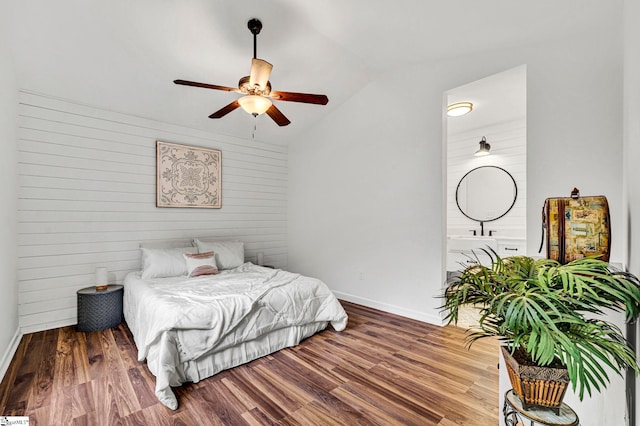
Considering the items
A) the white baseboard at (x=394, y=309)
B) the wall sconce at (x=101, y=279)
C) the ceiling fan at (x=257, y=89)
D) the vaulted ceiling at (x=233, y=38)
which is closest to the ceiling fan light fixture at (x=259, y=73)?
the ceiling fan at (x=257, y=89)

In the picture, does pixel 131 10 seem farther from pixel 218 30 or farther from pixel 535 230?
pixel 535 230

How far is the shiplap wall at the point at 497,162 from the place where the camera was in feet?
14.4

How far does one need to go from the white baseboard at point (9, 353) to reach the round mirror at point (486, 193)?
5.73m

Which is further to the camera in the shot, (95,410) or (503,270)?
(95,410)

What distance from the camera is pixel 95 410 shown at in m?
1.89

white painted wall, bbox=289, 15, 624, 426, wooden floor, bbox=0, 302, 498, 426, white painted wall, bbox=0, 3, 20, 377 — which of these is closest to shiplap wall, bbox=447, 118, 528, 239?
white painted wall, bbox=289, 15, 624, 426

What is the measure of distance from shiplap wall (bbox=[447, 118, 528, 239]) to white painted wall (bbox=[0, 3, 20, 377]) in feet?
18.2

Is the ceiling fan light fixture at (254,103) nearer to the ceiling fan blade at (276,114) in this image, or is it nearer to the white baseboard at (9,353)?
the ceiling fan blade at (276,114)

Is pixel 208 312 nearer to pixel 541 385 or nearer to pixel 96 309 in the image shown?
pixel 96 309

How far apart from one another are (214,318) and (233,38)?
2.56 meters

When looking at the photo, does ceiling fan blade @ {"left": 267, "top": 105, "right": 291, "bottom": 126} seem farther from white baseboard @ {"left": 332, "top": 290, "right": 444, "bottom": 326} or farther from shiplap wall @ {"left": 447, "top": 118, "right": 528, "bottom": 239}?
shiplap wall @ {"left": 447, "top": 118, "right": 528, "bottom": 239}

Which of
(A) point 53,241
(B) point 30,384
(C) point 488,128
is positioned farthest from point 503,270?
(C) point 488,128

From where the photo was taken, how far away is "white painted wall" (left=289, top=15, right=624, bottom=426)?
7.53 feet

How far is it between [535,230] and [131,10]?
3899 mm
